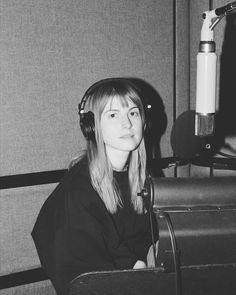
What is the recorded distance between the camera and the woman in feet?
4.15

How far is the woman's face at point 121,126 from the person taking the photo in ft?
4.62

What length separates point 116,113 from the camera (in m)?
1.44

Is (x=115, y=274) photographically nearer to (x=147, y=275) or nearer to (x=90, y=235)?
(x=147, y=275)

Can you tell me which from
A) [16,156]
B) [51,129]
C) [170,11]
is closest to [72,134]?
[51,129]

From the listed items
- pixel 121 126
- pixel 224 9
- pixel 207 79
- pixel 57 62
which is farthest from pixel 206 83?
pixel 57 62

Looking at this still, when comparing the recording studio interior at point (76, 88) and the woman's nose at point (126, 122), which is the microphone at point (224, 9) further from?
the woman's nose at point (126, 122)

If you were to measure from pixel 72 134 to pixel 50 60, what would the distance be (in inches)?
13.6

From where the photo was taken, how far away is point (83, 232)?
4.17ft

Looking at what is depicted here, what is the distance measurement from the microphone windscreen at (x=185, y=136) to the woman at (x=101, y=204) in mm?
160

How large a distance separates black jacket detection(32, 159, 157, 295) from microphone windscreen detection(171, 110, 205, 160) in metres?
0.25

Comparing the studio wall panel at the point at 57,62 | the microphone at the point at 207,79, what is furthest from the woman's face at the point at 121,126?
the microphone at the point at 207,79

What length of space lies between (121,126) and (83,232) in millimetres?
412

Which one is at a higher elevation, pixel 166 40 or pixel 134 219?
pixel 166 40

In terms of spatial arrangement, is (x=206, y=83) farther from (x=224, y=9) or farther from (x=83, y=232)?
(x=83, y=232)
